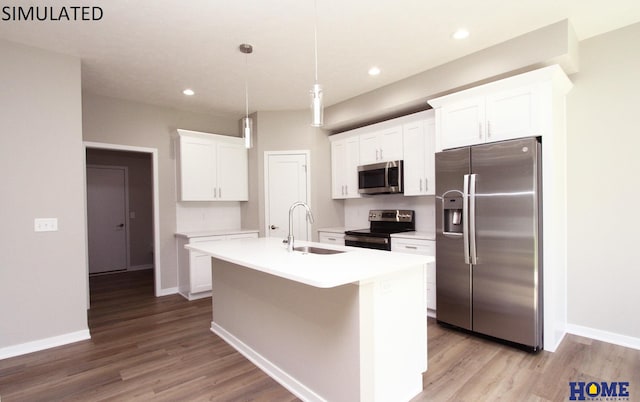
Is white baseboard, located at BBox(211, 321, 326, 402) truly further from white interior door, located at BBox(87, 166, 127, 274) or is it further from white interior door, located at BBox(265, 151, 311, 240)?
white interior door, located at BBox(87, 166, 127, 274)

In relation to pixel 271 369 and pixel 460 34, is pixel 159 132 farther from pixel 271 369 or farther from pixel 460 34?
pixel 460 34

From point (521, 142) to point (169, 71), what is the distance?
3575mm

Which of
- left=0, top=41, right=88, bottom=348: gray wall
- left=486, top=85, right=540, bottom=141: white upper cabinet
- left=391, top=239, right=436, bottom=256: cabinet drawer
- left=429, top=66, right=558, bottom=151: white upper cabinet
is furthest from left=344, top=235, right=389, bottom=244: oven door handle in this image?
left=0, top=41, right=88, bottom=348: gray wall

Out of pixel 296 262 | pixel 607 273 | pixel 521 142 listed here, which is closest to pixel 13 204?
pixel 296 262

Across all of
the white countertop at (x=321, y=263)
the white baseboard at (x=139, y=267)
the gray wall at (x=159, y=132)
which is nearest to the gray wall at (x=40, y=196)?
the gray wall at (x=159, y=132)

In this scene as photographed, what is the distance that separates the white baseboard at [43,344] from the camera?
2.69m

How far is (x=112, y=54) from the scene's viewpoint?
3020 millimetres

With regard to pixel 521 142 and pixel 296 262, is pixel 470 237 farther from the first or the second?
pixel 296 262

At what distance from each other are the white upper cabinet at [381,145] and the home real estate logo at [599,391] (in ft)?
8.82

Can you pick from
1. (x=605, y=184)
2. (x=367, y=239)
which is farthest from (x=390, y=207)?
(x=605, y=184)

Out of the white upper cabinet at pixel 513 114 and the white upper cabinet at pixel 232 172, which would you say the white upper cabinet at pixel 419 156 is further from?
the white upper cabinet at pixel 232 172

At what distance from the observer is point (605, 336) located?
2.82m

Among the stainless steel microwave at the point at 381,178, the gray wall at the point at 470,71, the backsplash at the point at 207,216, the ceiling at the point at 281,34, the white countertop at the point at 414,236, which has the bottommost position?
the white countertop at the point at 414,236

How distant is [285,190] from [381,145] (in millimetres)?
1642
